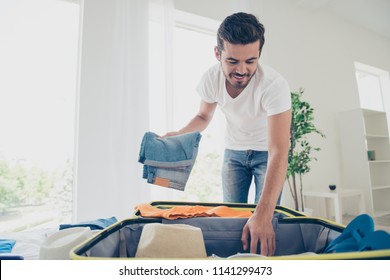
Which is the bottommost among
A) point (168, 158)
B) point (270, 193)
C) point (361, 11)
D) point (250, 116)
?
point (270, 193)

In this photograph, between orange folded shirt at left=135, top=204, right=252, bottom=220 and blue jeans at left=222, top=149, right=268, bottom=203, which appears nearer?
orange folded shirt at left=135, top=204, right=252, bottom=220

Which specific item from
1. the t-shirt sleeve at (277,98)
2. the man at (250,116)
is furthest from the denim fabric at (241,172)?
the t-shirt sleeve at (277,98)

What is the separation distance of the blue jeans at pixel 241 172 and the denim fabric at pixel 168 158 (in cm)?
29

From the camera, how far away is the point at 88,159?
1.65m

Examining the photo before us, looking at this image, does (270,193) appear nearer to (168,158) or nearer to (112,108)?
(168,158)

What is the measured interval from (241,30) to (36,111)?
1537mm

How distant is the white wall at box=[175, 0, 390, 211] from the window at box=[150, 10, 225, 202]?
0.84 feet

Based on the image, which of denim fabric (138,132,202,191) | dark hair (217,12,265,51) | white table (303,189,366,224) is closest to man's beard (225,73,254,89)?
dark hair (217,12,265,51)

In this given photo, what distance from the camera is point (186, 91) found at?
2.10 m

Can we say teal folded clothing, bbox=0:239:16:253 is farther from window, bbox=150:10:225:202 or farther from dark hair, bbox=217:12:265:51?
window, bbox=150:10:225:202

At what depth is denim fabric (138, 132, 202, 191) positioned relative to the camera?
85 cm

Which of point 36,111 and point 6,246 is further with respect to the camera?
point 36,111

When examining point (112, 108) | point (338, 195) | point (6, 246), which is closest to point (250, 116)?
point (6, 246)
